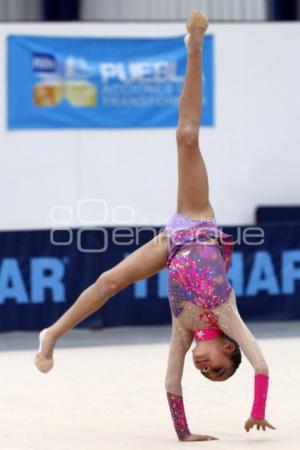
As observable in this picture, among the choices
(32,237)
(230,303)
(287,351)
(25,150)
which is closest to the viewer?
(230,303)

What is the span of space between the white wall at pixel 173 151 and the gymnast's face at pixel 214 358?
9708mm

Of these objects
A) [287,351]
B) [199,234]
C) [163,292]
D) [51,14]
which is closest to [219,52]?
[51,14]

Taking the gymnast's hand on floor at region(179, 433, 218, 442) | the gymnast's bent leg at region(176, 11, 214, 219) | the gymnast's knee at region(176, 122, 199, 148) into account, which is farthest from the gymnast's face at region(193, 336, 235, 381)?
the gymnast's knee at region(176, 122, 199, 148)

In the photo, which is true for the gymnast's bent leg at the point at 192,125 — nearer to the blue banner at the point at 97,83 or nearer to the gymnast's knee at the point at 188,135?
the gymnast's knee at the point at 188,135

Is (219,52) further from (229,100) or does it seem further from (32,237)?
(32,237)

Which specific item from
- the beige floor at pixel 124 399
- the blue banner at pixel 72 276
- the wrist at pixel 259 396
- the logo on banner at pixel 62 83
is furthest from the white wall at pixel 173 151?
the wrist at pixel 259 396

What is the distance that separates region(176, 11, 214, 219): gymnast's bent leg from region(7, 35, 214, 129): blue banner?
30.8ft

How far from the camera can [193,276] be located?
238 inches

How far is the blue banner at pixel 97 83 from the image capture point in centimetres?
1534

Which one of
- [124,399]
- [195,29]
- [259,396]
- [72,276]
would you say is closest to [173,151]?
[72,276]

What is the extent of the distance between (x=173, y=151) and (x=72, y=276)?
4254 mm

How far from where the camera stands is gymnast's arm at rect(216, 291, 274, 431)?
233 inches

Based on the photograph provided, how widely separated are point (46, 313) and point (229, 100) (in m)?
5.34

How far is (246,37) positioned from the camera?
16000 mm
